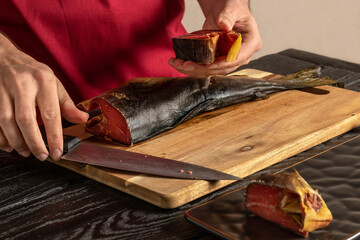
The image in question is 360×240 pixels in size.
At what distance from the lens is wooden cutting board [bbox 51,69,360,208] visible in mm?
1685

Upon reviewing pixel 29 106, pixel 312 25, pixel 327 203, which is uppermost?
pixel 29 106

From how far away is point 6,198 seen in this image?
1.73 metres

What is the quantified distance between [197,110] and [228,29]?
39 centimetres

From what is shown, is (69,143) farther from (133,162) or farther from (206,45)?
(206,45)

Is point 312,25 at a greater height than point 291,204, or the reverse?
point 291,204

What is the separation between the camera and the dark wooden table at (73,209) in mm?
1492

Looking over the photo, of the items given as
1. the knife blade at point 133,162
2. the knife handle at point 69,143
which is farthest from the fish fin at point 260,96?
the knife handle at point 69,143

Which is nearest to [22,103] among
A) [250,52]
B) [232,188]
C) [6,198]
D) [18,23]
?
[6,198]

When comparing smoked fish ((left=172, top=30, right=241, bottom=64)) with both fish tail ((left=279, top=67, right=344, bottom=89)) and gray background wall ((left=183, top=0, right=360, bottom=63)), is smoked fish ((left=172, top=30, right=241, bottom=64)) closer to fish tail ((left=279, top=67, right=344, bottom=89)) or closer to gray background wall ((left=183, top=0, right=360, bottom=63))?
fish tail ((left=279, top=67, right=344, bottom=89))

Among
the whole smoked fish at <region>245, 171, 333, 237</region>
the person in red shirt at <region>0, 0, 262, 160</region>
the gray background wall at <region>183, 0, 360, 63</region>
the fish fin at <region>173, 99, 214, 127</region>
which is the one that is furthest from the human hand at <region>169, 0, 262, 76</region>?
the gray background wall at <region>183, 0, 360, 63</region>

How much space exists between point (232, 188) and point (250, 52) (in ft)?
3.23

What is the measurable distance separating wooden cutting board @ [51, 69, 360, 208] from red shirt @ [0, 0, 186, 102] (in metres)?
0.49

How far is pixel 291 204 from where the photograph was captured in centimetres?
132

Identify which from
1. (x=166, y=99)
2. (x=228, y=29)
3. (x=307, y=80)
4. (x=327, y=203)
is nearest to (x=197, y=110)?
(x=166, y=99)
